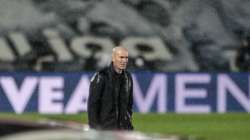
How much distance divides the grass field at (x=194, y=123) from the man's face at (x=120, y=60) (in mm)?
6222

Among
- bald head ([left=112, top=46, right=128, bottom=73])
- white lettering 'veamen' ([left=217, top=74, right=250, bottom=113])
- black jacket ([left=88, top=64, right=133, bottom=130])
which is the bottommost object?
white lettering 'veamen' ([left=217, top=74, right=250, bottom=113])

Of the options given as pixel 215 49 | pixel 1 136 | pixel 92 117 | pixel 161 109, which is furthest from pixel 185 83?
pixel 1 136

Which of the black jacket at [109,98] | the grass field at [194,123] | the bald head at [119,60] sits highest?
the bald head at [119,60]

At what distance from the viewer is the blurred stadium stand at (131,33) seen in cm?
1850

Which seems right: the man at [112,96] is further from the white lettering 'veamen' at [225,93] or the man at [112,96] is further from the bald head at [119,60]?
the white lettering 'veamen' at [225,93]

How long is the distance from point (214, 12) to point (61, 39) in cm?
311

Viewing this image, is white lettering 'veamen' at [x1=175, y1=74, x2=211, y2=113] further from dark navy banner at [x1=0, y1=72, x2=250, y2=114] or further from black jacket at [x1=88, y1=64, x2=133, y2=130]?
black jacket at [x1=88, y1=64, x2=133, y2=130]

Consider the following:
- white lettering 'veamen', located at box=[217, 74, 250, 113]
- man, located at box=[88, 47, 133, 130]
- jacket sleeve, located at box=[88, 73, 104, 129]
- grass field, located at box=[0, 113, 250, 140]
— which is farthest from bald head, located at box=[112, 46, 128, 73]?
white lettering 'veamen', located at box=[217, 74, 250, 113]

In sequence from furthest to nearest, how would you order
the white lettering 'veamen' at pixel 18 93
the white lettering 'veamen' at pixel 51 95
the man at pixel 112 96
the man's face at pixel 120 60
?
the white lettering 'veamen' at pixel 51 95
the white lettering 'veamen' at pixel 18 93
the man at pixel 112 96
the man's face at pixel 120 60

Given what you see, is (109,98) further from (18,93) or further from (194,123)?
(18,93)

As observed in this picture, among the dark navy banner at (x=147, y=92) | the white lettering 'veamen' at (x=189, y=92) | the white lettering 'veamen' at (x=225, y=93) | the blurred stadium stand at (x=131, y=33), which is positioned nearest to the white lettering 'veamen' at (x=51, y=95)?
the dark navy banner at (x=147, y=92)

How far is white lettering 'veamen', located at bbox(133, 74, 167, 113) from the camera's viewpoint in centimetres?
1695

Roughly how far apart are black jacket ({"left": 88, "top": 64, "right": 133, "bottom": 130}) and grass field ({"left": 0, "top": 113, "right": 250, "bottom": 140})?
19.7 ft

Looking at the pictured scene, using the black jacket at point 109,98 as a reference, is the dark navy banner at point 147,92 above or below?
below
